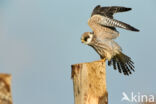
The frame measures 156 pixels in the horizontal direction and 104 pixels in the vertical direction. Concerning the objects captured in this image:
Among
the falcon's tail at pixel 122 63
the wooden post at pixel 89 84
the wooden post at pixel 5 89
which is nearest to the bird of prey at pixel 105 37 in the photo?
the falcon's tail at pixel 122 63

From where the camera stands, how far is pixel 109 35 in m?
12.2

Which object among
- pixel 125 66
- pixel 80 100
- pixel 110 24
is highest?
pixel 110 24

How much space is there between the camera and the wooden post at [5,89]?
237 inches

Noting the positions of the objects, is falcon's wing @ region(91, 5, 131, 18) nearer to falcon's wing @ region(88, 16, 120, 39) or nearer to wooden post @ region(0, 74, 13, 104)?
falcon's wing @ region(88, 16, 120, 39)

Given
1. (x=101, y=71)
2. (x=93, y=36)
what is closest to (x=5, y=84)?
(x=101, y=71)

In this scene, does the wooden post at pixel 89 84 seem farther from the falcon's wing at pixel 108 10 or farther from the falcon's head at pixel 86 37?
the falcon's wing at pixel 108 10

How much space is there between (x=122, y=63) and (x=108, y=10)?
131 centimetres

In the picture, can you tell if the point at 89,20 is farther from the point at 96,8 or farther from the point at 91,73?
the point at 91,73

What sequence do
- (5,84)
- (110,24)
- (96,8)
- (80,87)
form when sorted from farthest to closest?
(96,8) → (110,24) → (80,87) → (5,84)

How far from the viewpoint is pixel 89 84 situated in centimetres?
811

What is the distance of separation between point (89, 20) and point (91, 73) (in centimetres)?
421

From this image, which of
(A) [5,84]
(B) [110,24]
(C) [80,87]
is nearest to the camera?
(A) [5,84]

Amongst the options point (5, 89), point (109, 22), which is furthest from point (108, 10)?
point (5, 89)

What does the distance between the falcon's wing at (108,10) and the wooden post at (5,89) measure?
266 inches
